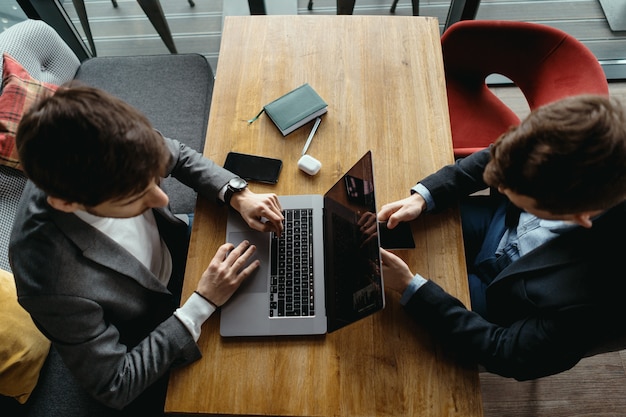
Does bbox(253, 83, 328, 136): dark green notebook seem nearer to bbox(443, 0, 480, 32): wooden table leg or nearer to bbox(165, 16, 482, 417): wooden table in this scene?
bbox(165, 16, 482, 417): wooden table

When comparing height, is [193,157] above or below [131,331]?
above

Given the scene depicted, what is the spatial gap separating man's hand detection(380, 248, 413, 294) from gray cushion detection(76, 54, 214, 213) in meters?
1.11

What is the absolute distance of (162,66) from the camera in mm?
2045

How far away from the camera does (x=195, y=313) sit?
108 cm

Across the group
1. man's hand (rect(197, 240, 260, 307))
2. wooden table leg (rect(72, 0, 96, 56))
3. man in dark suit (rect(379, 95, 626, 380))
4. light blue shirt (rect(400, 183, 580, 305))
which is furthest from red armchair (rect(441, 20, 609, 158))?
wooden table leg (rect(72, 0, 96, 56))

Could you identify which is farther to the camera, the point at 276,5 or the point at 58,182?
the point at 276,5

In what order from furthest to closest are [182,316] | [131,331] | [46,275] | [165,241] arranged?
[165,241] → [131,331] → [182,316] → [46,275]

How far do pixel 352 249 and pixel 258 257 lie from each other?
286mm

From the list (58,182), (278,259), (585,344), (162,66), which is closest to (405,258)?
(278,259)

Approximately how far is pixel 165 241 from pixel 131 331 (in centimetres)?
32

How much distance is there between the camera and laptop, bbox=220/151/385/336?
1.02 m

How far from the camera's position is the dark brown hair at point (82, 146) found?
791mm

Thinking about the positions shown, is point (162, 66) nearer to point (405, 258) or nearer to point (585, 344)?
point (405, 258)

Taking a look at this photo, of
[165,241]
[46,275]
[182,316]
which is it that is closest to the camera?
[46,275]
